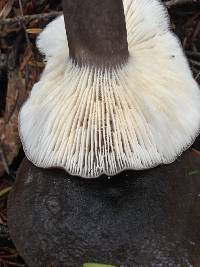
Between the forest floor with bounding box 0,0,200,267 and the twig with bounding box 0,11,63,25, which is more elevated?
the twig with bounding box 0,11,63,25

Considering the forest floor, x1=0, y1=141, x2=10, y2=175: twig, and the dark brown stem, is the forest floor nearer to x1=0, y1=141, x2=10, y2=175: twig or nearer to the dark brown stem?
x1=0, y1=141, x2=10, y2=175: twig

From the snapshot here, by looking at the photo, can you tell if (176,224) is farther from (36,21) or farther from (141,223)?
(36,21)

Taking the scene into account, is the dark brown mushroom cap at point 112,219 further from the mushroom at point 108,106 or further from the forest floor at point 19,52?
the forest floor at point 19,52

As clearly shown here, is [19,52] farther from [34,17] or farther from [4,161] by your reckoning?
[4,161]

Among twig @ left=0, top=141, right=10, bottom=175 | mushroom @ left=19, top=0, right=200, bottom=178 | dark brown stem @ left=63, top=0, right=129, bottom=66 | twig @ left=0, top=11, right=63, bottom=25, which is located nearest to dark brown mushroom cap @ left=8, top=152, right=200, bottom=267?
mushroom @ left=19, top=0, right=200, bottom=178

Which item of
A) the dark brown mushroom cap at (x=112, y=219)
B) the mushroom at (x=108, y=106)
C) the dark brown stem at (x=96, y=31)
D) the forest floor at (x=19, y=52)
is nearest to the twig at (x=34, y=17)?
the forest floor at (x=19, y=52)

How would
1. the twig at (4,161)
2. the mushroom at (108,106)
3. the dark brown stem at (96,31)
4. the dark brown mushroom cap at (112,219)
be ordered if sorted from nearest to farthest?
the dark brown stem at (96,31) < the mushroom at (108,106) < the dark brown mushroom cap at (112,219) < the twig at (4,161)
